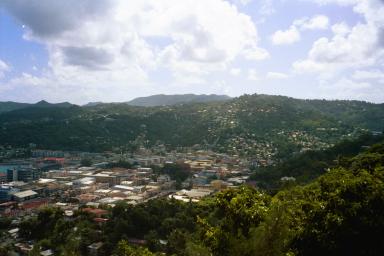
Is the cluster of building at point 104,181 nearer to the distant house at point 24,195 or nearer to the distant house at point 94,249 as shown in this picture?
the distant house at point 24,195

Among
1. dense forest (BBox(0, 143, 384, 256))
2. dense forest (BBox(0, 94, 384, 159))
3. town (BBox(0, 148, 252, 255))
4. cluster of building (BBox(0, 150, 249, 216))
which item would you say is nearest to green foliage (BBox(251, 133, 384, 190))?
town (BBox(0, 148, 252, 255))

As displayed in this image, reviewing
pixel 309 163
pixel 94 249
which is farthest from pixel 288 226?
pixel 309 163

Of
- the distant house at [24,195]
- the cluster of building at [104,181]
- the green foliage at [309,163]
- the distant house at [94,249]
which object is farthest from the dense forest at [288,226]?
the distant house at [24,195]

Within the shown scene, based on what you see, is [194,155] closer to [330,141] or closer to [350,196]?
[330,141]

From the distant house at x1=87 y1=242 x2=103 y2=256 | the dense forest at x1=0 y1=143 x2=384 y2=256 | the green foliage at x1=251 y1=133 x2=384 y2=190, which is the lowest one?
the distant house at x1=87 y1=242 x2=103 y2=256

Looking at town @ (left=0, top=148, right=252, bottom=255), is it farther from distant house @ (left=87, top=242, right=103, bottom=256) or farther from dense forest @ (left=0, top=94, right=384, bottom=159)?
dense forest @ (left=0, top=94, right=384, bottom=159)

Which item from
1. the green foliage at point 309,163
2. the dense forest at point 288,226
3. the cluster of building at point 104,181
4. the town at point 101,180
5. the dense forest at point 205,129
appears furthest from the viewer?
the dense forest at point 205,129

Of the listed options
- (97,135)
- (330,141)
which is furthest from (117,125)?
(330,141)

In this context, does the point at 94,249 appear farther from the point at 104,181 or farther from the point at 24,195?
the point at 104,181
